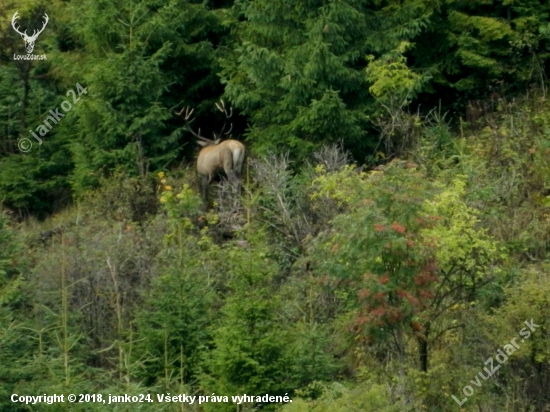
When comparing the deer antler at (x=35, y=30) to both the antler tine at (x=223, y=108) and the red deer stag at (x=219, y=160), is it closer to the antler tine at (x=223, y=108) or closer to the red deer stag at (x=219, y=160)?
the antler tine at (x=223, y=108)

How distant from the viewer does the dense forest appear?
11.8 metres

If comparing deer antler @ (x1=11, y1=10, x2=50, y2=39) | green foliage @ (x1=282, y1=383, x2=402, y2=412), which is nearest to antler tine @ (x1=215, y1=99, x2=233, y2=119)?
deer antler @ (x1=11, y1=10, x2=50, y2=39)

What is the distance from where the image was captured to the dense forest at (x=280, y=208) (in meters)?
11.8

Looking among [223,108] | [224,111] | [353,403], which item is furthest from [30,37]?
[353,403]

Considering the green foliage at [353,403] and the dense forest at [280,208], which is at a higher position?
the dense forest at [280,208]

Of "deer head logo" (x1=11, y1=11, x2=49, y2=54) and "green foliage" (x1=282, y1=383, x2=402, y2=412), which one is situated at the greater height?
"deer head logo" (x1=11, y1=11, x2=49, y2=54)

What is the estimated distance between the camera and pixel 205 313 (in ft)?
46.7

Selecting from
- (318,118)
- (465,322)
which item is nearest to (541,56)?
(318,118)

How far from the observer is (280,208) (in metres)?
17.1

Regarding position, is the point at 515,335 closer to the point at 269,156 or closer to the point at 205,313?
the point at 205,313

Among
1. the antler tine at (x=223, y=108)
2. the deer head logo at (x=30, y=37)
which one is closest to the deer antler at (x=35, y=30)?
the deer head logo at (x=30, y=37)

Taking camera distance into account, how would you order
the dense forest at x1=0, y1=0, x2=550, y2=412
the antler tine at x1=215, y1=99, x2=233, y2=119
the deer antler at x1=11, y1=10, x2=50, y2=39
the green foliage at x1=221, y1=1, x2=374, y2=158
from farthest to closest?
1. the deer antler at x1=11, y1=10, x2=50, y2=39
2. the antler tine at x1=215, y1=99, x2=233, y2=119
3. the green foliage at x1=221, y1=1, x2=374, y2=158
4. the dense forest at x1=0, y1=0, x2=550, y2=412

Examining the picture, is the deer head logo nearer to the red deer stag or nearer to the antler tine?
the antler tine

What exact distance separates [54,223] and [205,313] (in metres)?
9.03
